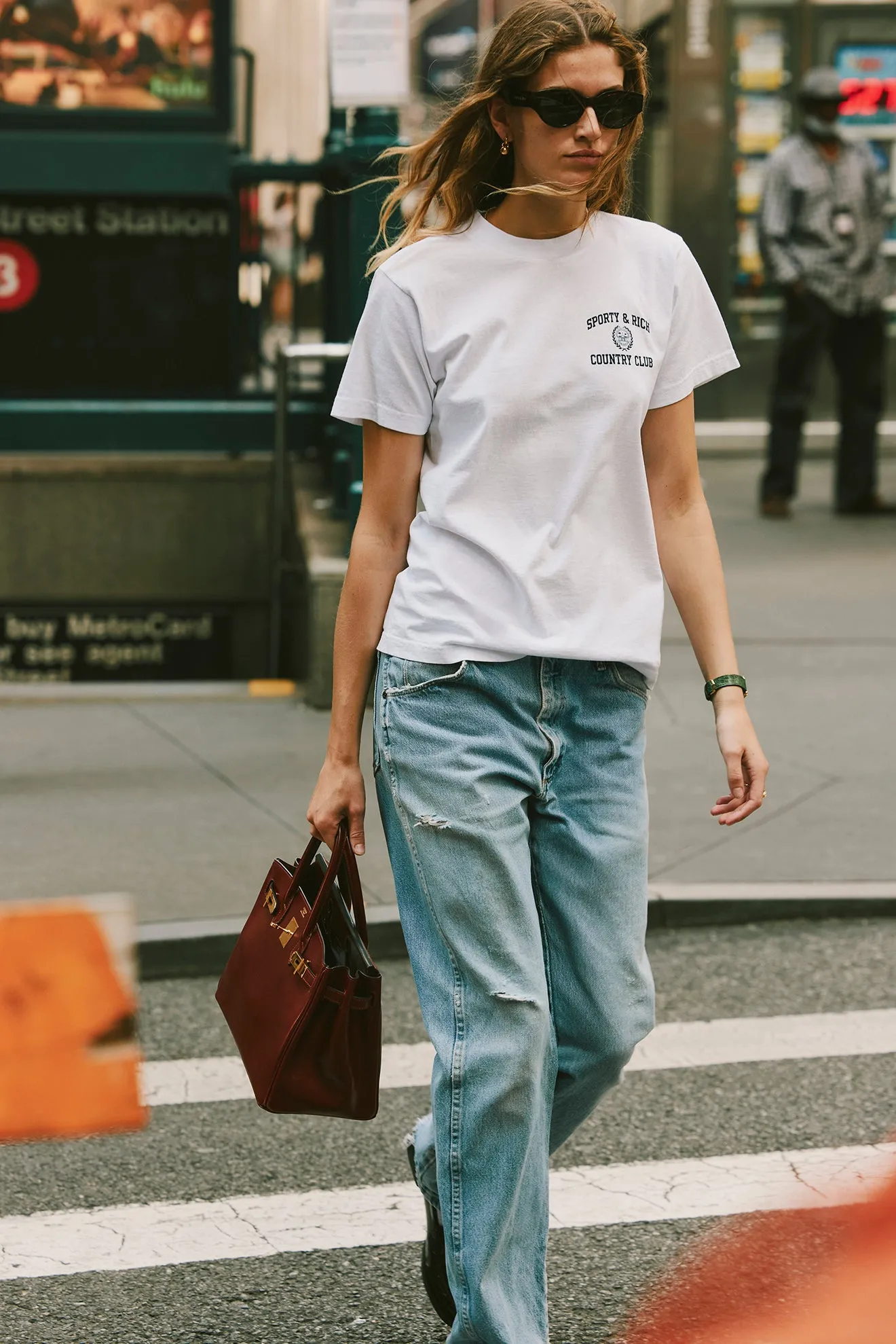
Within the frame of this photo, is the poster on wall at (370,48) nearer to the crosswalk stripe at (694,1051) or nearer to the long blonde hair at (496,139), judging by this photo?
the crosswalk stripe at (694,1051)

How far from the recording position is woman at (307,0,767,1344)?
9.11 feet

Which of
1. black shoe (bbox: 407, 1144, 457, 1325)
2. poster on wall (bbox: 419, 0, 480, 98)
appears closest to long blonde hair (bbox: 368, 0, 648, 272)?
black shoe (bbox: 407, 1144, 457, 1325)

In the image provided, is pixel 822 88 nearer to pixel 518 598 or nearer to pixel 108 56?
pixel 108 56

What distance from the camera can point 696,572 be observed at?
117 inches

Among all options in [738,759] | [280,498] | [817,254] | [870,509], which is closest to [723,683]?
[738,759]

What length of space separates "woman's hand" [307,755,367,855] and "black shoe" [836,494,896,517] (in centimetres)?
918

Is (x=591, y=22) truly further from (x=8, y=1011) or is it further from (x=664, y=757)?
(x=664, y=757)

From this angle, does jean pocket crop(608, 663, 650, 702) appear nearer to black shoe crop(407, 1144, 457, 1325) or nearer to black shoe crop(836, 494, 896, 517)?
black shoe crop(407, 1144, 457, 1325)

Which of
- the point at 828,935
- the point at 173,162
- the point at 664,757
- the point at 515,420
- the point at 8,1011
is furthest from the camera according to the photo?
the point at 173,162

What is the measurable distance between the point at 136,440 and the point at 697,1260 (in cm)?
698

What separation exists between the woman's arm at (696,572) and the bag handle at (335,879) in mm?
522

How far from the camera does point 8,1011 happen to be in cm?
456

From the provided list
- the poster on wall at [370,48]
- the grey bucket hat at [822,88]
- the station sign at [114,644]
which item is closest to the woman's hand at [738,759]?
the poster on wall at [370,48]

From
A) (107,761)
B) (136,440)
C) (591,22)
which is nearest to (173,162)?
(136,440)
